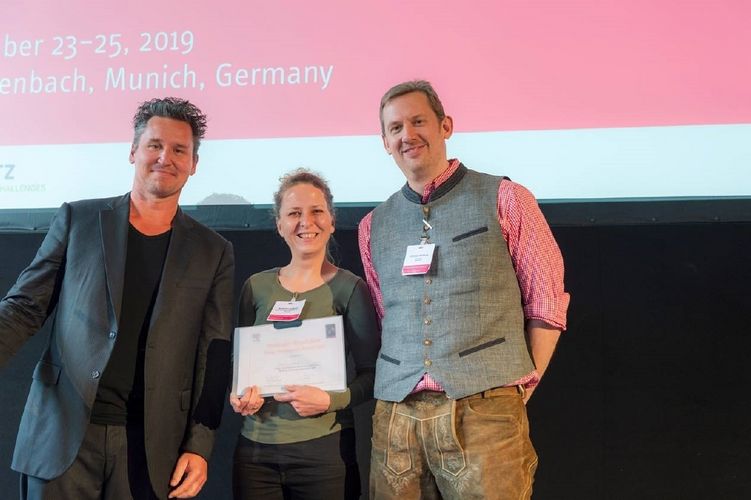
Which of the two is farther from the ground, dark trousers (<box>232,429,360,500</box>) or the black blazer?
the black blazer

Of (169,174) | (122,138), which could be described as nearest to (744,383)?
(169,174)

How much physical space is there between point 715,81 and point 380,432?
188 cm

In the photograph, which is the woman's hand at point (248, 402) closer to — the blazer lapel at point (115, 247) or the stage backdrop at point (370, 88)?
the blazer lapel at point (115, 247)

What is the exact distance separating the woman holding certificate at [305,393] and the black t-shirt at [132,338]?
0.29 meters

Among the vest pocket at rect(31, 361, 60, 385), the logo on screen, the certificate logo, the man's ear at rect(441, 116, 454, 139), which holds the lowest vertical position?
the vest pocket at rect(31, 361, 60, 385)

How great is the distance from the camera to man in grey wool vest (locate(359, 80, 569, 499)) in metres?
1.60

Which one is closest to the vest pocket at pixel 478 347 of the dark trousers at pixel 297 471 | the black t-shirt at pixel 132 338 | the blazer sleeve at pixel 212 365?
the dark trousers at pixel 297 471

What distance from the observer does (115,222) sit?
178 centimetres

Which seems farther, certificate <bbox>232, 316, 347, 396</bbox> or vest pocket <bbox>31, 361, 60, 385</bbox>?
certificate <bbox>232, 316, 347, 396</bbox>

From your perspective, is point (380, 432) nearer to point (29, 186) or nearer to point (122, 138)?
point (122, 138)

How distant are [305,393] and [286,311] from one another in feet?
0.83

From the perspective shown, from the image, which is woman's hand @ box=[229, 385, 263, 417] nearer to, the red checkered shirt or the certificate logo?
the certificate logo

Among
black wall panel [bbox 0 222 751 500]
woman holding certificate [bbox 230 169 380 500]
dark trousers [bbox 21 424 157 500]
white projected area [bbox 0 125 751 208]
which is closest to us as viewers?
dark trousers [bbox 21 424 157 500]

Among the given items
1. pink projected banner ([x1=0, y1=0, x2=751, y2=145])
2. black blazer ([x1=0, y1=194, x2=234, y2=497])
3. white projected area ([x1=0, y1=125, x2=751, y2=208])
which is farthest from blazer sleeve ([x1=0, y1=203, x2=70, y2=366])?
pink projected banner ([x1=0, y1=0, x2=751, y2=145])
